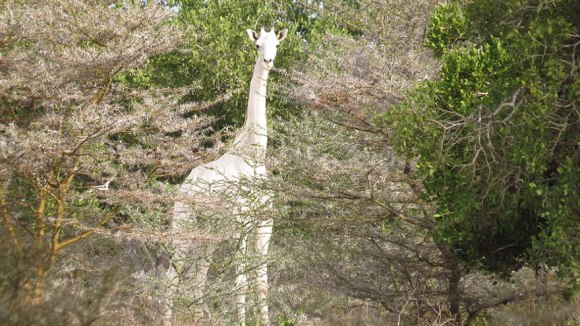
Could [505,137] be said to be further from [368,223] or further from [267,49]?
[267,49]

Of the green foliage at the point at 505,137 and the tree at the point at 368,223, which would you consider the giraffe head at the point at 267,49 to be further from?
the green foliage at the point at 505,137

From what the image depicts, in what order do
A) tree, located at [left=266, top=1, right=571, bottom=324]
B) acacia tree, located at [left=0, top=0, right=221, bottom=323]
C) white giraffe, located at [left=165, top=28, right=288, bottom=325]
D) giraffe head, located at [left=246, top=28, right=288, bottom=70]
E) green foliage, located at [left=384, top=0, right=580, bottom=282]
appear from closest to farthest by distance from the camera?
green foliage, located at [left=384, top=0, right=580, bottom=282]
tree, located at [left=266, top=1, right=571, bottom=324]
white giraffe, located at [left=165, top=28, right=288, bottom=325]
acacia tree, located at [left=0, top=0, right=221, bottom=323]
giraffe head, located at [left=246, top=28, right=288, bottom=70]

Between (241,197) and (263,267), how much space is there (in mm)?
956

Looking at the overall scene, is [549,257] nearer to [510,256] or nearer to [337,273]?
[510,256]

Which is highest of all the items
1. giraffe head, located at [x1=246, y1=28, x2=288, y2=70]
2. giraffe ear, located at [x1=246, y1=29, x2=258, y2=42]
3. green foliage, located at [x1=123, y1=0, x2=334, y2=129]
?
green foliage, located at [x1=123, y1=0, x2=334, y2=129]

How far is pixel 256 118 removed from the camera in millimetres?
10930

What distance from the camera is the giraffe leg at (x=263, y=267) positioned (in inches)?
377

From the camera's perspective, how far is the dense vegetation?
700 cm

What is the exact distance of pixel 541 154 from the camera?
694 cm

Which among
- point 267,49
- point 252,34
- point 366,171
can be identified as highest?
point 252,34

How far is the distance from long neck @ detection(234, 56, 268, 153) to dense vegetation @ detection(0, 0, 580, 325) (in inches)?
9.3

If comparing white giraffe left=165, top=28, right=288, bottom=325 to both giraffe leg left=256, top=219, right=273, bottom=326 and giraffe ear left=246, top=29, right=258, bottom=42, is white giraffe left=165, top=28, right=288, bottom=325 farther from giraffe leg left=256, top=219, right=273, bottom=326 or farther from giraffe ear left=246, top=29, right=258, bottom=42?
giraffe ear left=246, top=29, right=258, bottom=42

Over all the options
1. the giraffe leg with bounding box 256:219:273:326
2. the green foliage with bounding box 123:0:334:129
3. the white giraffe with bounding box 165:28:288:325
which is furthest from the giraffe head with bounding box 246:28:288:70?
the green foliage with bounding box 123:0:334:129

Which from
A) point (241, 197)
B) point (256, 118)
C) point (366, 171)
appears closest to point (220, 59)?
point (256, 118)
